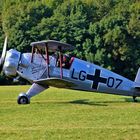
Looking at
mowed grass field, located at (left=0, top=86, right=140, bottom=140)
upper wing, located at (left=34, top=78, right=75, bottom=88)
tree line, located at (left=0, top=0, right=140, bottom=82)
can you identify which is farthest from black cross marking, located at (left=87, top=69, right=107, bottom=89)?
tree line, located at (left=0, top=0, right=140, bottom=82)

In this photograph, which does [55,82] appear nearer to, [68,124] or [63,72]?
[63,72]

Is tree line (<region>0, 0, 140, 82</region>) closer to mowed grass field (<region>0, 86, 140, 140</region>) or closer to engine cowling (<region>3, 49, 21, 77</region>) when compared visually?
engine cowling (<region>3, 49, 21, 77</region>)

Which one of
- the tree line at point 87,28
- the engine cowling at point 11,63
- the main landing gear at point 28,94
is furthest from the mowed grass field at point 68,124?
the tree line at point 87,28

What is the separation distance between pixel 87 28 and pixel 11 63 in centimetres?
4645

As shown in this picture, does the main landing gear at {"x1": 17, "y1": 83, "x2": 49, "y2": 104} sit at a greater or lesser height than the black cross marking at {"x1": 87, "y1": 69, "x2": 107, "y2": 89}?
lesser

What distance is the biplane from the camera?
1998cm

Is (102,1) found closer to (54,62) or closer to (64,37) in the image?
(64,37)

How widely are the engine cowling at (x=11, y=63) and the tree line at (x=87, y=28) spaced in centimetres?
3956

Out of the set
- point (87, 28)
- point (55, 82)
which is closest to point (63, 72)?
point (55, 82)

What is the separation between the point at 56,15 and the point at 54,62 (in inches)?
2008

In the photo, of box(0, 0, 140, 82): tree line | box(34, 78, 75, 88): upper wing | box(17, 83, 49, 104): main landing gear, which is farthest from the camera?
Answer: box(0, 0, 140, 82): tree line

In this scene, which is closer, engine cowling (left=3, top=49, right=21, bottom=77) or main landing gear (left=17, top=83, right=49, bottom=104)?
main landing gear (left=17, top=83, right=49, bottom=104)

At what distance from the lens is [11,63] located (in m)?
19.9

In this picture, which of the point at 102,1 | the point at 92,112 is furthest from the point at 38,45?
the point at 102,1
